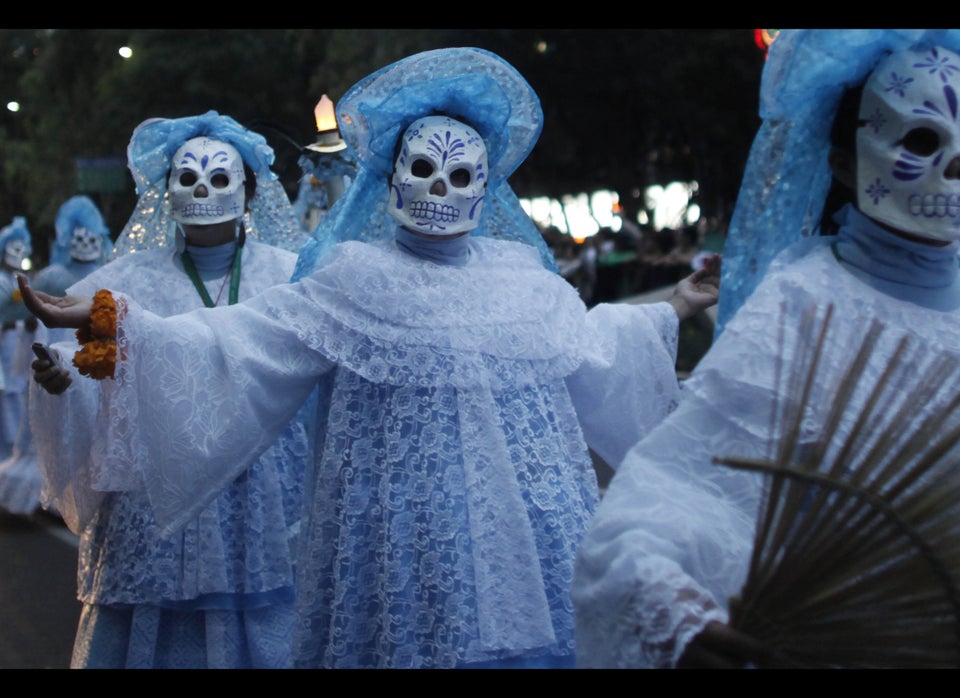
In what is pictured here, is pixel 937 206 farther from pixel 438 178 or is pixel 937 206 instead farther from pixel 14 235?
pixel 14 235

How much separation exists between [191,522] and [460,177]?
152 cm

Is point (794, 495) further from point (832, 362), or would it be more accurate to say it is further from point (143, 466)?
point (143, 466)

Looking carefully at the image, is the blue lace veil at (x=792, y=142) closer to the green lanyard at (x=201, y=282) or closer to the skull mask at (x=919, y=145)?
the skull mask at (x=919, y=145)

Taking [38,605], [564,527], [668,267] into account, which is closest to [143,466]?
[564,527]

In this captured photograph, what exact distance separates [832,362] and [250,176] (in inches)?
148

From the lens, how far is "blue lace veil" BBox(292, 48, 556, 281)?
13.6ft

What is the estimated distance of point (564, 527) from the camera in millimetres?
3748

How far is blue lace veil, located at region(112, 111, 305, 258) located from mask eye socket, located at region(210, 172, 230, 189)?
241 mm

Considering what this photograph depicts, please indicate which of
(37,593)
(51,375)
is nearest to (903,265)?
(51,375)

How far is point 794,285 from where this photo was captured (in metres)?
2.75

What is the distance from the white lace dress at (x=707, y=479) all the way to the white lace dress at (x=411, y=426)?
1.09m

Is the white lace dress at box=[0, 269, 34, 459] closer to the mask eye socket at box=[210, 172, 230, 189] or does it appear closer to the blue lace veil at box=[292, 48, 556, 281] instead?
the mask eye socket at box=[210, 172, 230, 189]

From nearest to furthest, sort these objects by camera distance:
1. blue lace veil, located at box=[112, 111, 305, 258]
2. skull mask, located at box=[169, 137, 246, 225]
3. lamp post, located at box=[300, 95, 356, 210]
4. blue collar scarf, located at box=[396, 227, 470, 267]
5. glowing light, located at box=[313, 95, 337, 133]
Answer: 1. blue collar scarf, located at box=[396, 227, 470, 267]
2. skull mask, located at box=[169, 137, 246, 225]
3. blue lace veil, located at box=[112, 111, 305, 258]
4. lamp post, located at box=[300, 95, 356, 210]
5. glowing light, located at box=[313, 95, 337, 133]

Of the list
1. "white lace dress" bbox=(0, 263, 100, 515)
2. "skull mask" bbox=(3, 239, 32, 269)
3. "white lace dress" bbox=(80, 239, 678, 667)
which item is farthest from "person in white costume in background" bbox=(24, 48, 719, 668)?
"skull mask" bbox=(3, 239, 32, 269)
